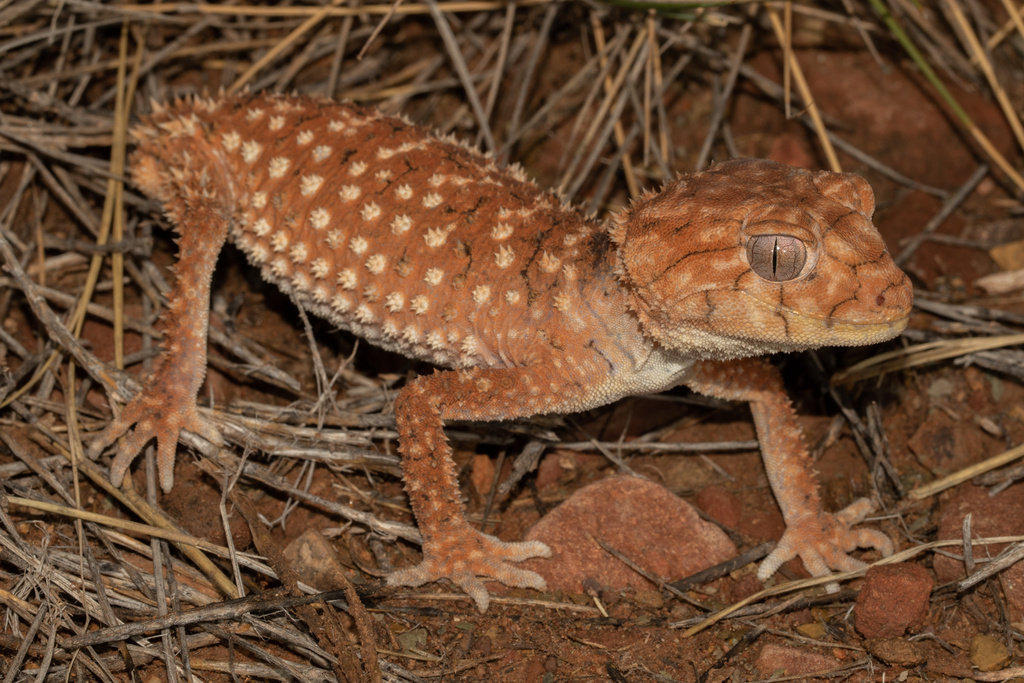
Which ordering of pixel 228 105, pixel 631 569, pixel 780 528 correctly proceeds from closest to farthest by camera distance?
1. pixel 631 569
2. pixel 780 528
3. pixel 228 105

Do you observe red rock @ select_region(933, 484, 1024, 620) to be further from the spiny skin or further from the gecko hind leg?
the gecko hind leg

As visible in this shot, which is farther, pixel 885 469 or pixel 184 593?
pixel 885 469

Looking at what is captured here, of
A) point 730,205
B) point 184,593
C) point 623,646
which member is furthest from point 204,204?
point 623,646

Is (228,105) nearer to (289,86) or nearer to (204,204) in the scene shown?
(204,204)

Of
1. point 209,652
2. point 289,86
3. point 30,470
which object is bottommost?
point 209,652

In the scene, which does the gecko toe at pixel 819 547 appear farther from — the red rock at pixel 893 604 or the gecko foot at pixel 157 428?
the gecko foot at pixel 157 428

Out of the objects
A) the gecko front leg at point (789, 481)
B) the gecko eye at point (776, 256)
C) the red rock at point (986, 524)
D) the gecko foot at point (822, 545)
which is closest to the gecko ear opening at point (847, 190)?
A: the gecko eye at point (776, 256)
